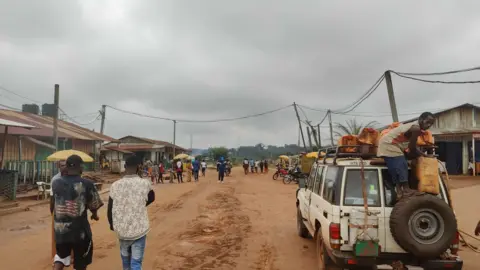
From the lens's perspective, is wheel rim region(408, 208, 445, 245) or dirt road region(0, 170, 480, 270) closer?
wheel rim region(408, 208, 445, 245)

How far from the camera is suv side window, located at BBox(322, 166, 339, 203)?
5711 mm

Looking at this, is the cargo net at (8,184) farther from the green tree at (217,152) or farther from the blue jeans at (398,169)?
the green tree at (217,152)

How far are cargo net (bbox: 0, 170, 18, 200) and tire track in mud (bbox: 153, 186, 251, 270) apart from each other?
6.71 meters

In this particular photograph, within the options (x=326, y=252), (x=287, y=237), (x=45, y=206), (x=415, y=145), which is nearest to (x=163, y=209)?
(x=45, y=206)

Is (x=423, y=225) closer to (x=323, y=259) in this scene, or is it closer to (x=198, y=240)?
(x=323, y=259)

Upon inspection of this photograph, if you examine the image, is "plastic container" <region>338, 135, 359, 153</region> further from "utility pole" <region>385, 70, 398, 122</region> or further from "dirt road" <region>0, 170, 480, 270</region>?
"utility pole" <region>385, 70, 398, 122</region>

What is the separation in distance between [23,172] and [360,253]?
17455mm

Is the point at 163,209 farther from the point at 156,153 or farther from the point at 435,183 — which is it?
the point at 156,153

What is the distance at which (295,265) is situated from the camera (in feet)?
23.2

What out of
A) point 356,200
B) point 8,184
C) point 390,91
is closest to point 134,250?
point 356,200

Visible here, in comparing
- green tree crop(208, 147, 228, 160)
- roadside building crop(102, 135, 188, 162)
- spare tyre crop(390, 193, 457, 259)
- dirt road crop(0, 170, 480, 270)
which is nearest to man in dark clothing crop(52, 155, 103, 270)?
dirt road crop(0, 170, 480, 270)

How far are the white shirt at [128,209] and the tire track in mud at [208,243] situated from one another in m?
2.34

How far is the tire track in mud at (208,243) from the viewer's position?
6995 mm

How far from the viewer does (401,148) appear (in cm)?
564
